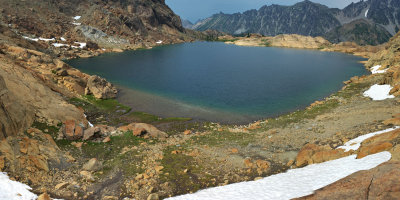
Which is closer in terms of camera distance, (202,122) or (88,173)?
(88,173)

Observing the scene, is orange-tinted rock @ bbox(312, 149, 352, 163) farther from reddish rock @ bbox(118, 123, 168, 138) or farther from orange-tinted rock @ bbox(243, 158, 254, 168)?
reddish rock @ bbox(118, 123, 168, 138)

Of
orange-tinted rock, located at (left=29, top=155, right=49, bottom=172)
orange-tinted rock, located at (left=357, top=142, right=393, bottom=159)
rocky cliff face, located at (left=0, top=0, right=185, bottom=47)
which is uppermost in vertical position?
rocky cliff face, located at (left=0, top=0, right=185, bottom=47)

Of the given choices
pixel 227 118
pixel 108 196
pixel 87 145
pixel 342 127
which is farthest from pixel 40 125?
pixel 342 127

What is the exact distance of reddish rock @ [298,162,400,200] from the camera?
1069 centimetres

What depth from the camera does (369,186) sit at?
1145 centimetres

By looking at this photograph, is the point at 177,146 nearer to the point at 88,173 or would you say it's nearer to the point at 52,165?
the point at 88,173

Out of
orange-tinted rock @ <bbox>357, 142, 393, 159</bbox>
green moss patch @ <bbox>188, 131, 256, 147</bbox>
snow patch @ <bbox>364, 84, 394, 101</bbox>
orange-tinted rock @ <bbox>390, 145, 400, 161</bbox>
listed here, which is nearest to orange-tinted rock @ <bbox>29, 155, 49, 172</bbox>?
green moss patch @ <bbox>188, 131, 256, 147</bbox>

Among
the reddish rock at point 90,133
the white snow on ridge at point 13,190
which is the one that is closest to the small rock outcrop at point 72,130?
the reddish rock at point 90,133

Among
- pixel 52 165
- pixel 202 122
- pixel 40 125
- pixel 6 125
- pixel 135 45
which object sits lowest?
pixel 202 122

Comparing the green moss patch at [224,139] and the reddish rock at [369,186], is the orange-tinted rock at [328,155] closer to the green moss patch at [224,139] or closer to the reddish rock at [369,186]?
the reddish rock at [369,186]

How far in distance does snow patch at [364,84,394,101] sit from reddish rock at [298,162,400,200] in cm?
4128

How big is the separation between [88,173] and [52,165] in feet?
10.7

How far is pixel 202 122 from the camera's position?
4288cm

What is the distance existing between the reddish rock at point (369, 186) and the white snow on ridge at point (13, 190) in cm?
1778
